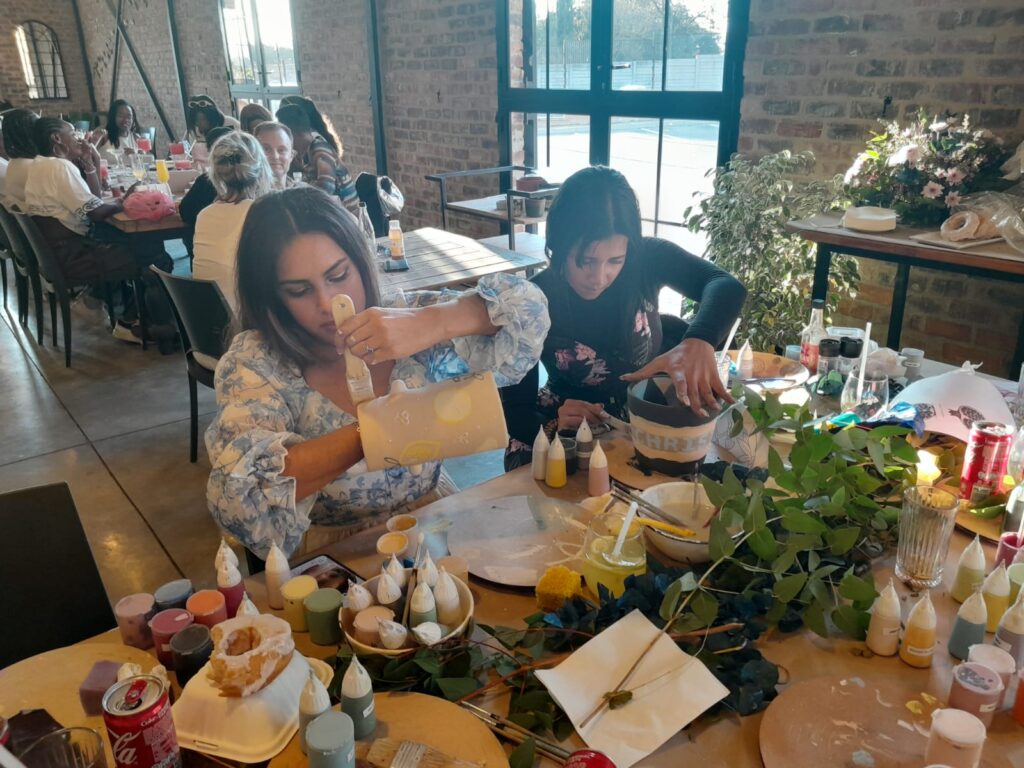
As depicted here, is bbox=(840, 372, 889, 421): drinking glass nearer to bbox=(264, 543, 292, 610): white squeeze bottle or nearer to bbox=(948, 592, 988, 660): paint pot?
bbox=(948, 592, 988, 660): paint pot

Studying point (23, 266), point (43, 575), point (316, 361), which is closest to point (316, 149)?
point (23, 266)

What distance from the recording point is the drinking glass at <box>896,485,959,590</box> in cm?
112

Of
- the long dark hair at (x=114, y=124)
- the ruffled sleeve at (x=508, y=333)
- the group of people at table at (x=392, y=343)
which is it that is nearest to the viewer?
the group of people at table at (x=392, y=343)

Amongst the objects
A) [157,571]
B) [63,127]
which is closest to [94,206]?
[63,127]

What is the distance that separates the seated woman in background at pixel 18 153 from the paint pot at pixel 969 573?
5416 mm

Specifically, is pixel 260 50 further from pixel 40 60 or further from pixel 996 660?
pixel 996 660

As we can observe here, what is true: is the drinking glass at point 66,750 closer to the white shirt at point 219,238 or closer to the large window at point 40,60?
the white shirt at point 219,238

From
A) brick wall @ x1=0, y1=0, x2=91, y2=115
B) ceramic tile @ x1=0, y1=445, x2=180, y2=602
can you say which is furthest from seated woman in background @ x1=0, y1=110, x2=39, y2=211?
brick wall @ x1=0, y1=0, x2=91, y2=115

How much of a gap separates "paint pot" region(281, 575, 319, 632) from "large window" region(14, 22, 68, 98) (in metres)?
14.6

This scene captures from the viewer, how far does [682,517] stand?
1307mm

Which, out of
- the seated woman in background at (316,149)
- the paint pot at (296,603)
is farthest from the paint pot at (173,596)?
the seated woman in background at (316,149)

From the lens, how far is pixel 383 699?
93 cm

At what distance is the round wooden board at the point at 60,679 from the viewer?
948mm

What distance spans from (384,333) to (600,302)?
957mm
